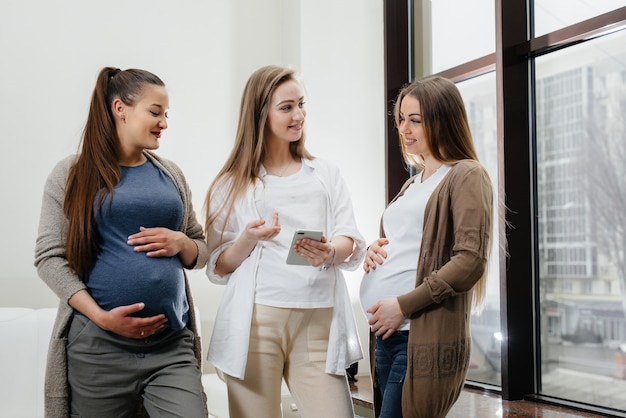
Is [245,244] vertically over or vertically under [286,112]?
under

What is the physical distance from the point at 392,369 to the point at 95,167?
0.98 m

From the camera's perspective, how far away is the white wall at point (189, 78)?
330 centimetres

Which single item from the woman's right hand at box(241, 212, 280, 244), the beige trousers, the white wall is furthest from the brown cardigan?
the white wall

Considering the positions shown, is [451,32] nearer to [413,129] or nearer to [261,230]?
[413,129]

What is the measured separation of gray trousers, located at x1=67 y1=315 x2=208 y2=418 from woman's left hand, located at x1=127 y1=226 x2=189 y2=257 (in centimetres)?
22

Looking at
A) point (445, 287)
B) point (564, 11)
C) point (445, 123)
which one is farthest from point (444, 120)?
point (564, 11)

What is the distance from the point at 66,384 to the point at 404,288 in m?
0.94

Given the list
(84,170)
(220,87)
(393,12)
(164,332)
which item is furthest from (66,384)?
(393,12)

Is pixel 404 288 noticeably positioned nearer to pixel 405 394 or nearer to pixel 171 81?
pixel 405 394

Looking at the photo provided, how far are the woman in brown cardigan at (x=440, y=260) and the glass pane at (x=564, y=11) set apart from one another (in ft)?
4.77

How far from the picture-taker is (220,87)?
397cm

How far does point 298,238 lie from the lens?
1774 mm

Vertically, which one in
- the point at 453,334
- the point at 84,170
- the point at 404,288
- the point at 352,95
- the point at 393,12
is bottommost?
the point at 453,334

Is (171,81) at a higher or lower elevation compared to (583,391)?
higher
